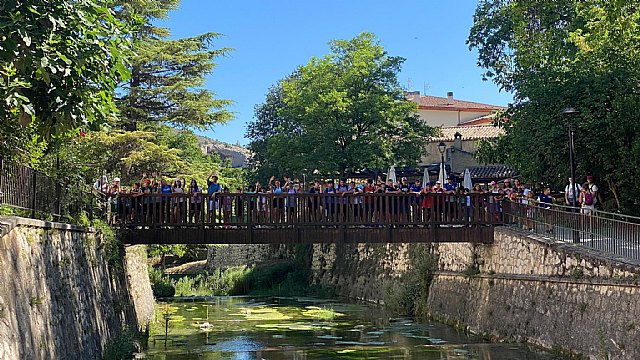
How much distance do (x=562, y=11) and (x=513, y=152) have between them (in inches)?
279

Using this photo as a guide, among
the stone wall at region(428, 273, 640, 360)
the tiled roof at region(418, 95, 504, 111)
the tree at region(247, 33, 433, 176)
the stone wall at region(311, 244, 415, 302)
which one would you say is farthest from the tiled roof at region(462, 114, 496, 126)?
the stone wall at region(428, 273, 640, 360)

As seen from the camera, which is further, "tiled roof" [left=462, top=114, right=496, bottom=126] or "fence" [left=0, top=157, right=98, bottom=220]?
"tiled roof" [left=462, top=114, right=496, bottom=126]

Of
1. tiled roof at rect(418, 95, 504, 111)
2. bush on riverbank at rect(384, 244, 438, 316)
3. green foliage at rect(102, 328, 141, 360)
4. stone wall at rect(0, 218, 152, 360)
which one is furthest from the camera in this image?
tiled roof at rect(418, 95, 504, 111)

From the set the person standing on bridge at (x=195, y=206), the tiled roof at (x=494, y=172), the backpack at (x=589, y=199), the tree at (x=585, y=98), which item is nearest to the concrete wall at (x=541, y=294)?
the backpack at (x=589, y=199)

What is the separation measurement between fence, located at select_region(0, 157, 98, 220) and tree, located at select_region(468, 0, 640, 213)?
13587 mm

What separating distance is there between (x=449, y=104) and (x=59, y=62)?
60288 mm

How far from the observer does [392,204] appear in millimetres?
21641

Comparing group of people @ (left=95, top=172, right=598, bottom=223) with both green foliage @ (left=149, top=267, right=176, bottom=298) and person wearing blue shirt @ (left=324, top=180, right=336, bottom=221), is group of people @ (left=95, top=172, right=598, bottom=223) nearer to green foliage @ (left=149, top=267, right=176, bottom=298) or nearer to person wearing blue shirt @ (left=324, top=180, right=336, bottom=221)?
person wearing blue shirt @ (left=324, top=180, right=336, bottom=221)

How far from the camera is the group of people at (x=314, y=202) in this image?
20828mm

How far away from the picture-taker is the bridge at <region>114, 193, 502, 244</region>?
20.9 meters

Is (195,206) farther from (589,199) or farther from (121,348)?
(589,199)

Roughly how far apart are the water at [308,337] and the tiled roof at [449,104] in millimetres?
36682

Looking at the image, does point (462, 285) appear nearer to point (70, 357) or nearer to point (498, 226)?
point (498, 226)

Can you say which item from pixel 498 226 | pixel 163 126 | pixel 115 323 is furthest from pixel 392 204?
pixel 163 126
